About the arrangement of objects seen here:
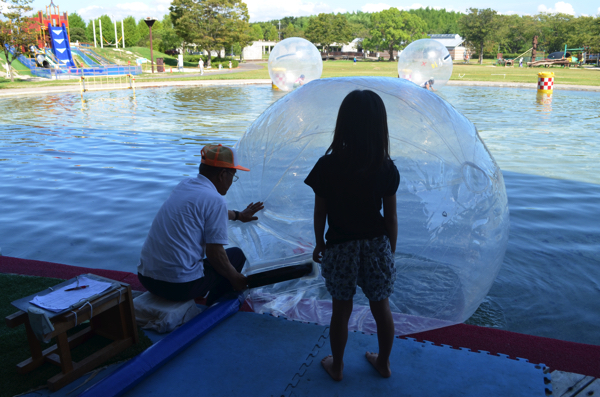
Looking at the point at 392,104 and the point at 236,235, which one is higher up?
the point at 392,104

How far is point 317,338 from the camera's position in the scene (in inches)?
123

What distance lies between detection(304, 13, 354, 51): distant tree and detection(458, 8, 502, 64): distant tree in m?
19.7

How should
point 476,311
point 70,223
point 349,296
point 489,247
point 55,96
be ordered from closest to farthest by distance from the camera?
point 349,296 → point 489,247 → point 476,311 → point 70,223 → point 55,96

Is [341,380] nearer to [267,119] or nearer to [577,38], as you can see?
[267,119]

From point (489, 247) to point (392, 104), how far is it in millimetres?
1286

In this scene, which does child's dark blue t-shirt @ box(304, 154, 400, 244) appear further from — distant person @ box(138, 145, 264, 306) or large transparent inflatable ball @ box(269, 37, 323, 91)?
large transparent inflatable ball @ box(269, 37, 323, 91)

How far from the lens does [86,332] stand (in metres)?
3.10

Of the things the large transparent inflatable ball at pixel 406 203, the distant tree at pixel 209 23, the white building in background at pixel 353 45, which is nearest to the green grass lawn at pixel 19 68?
the distant tree at pixel 209 23

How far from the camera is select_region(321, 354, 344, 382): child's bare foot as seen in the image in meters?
2.68

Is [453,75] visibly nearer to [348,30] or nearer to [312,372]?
[312,372]

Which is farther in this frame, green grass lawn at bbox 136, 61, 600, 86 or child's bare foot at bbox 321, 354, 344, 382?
green grass lawn at bbox 136, 61, 600, 86

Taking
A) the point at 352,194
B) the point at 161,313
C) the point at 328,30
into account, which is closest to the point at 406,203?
the point at 352,194

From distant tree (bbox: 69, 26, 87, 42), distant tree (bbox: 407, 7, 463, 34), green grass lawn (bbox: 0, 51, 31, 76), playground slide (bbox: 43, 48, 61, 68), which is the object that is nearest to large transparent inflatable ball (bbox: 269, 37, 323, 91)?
green grass lawn (bbox: 0, 51, 31, 76)

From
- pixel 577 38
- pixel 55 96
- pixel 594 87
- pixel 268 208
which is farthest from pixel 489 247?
pixel 577 38
